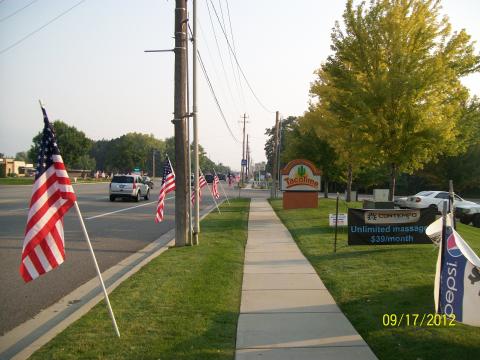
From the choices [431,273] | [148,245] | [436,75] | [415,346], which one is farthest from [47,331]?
[436,75]

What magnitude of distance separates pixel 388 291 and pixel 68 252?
7203 millimetres

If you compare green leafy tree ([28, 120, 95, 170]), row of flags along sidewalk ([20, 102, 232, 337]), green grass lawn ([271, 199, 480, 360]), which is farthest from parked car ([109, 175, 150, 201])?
green leafy tree ([28, 120, 95, 170])

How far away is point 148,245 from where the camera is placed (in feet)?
42.8

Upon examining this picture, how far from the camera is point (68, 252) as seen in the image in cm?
1123

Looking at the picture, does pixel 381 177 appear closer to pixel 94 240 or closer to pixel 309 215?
pixel 309 215

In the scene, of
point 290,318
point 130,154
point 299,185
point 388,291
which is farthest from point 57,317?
point 130,154

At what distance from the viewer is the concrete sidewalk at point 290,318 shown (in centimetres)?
499

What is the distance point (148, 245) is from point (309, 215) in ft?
30.2

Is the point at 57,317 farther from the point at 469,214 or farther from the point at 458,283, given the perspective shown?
the point at 469,214

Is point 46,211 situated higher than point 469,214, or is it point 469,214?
point 46,211
